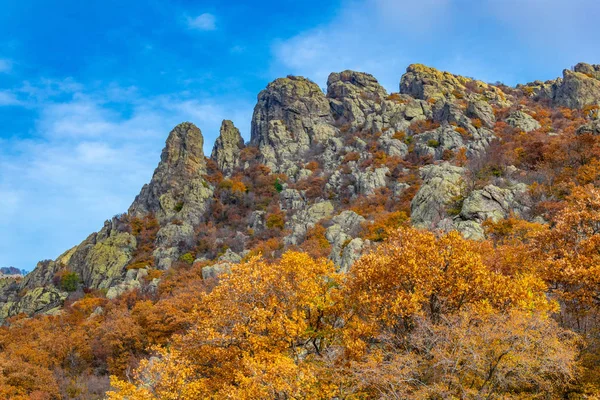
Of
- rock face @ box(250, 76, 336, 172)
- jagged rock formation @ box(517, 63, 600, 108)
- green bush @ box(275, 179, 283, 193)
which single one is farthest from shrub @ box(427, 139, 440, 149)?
jagged rock formation @ box(517, 63, 600, 108)

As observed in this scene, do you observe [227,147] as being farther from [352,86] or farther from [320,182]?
[352,86]

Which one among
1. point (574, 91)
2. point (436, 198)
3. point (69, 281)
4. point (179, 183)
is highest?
point (574, 91)

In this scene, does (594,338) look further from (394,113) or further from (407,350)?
(394,113)

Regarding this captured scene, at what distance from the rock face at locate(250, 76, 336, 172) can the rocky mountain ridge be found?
40cm

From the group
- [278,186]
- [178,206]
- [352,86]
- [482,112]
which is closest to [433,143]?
[482,112]

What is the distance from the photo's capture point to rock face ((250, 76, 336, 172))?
105375 millimetres

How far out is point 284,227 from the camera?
7725 cm

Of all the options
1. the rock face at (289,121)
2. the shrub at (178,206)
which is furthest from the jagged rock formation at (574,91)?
the shrub at (178,206)

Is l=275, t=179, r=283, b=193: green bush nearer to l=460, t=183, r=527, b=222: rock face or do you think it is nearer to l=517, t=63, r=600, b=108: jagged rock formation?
l=460, t=183, r=527, b=222: rock face

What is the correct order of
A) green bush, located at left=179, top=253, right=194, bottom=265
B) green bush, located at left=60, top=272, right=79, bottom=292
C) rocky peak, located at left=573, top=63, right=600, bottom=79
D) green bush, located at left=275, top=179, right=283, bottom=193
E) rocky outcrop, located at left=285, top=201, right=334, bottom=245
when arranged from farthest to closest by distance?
rocky peak, located at left=573, top=63, right=600, bottom=79 → green bush, located at left=275, top=179, right=283, bottom=193 → green bush, located at left=60, top=272, right=79, bottom=292 → green bush, located at left=179, top=253, right=194, bottom=265 → rocky outcrop, located at left=285, top=201, right=334, bottom=245

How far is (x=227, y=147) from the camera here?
112 metres

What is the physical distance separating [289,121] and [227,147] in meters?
18.1

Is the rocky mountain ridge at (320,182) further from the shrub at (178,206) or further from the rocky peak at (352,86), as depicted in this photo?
the rocky peak at (352,86)

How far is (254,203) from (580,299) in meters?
76.7
